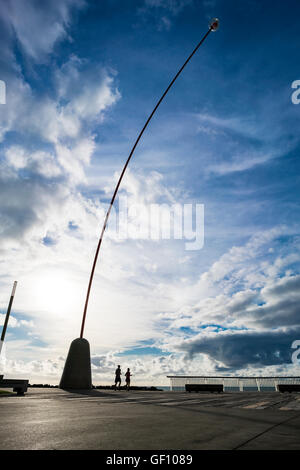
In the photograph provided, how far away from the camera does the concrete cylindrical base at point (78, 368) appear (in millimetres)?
19172

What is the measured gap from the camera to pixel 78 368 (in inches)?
768

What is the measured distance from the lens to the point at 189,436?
11.2 ft

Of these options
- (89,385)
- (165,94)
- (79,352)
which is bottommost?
(89,385)

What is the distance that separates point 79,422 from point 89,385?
17.2 m

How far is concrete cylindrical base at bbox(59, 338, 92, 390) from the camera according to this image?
19.2 meters
